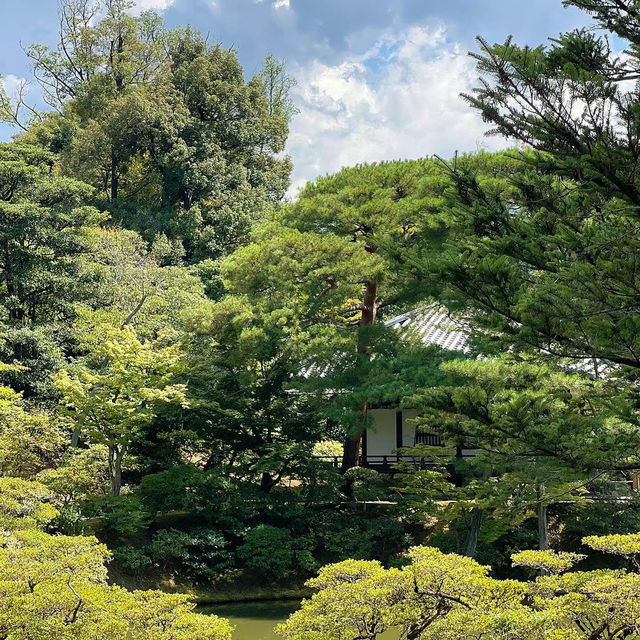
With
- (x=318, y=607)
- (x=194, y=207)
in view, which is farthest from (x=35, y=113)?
(x=318, y=607)

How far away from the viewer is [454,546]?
11930mm

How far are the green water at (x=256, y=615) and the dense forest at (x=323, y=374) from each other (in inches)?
22.2

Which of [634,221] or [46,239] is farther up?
[46,239]

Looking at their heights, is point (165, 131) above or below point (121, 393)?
above

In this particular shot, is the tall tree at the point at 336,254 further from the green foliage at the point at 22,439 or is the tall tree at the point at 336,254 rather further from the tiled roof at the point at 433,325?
the green foliage at the point at 22,439

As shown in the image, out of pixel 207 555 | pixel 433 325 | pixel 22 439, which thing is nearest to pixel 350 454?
pixel 207 555

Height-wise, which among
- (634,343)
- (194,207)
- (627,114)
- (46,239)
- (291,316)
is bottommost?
(634,343)

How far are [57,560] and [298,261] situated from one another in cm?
656

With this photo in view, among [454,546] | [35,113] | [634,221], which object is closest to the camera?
[634,221]

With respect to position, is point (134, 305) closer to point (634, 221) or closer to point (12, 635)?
point (12, 635)

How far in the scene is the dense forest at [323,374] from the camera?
5.47 meters

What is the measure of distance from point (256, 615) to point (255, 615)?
0.02 meters

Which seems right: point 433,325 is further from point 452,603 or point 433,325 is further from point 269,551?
point 452,603

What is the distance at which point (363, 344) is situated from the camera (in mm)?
12758
